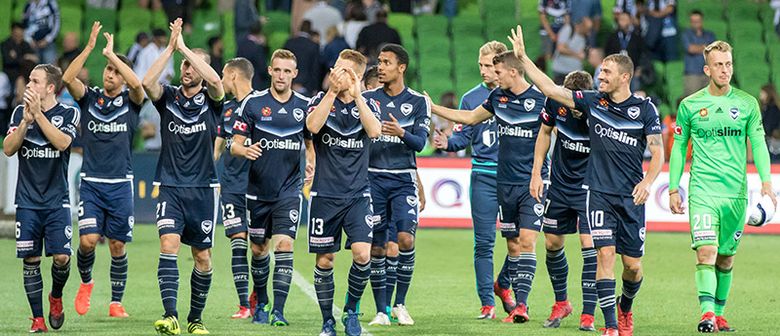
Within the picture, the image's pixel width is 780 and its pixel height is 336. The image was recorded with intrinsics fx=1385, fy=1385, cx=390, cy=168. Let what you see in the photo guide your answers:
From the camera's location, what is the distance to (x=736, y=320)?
12.0 m

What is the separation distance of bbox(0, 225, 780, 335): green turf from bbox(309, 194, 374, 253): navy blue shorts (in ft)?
2.94

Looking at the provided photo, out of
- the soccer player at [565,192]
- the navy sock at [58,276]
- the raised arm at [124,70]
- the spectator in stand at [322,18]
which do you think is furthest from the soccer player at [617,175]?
the spectator in stand at [322,18]

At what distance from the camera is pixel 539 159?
1123cm

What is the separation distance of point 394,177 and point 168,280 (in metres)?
2.16

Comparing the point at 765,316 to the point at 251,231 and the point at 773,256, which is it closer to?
the point at 251,231

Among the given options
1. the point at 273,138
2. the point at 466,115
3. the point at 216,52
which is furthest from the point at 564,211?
the point at 216,52

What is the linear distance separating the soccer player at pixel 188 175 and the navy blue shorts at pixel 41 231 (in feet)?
2.54

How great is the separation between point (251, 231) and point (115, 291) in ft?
4.80

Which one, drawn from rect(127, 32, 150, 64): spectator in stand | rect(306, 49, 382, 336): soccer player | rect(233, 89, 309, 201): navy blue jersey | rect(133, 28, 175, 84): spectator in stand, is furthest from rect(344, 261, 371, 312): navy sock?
rect(127, 32, 150, 64): spectator in stand

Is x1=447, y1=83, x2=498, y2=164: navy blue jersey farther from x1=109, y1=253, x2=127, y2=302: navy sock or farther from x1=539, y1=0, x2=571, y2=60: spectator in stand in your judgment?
x1=539, y1=0, x2=571, y2=60: spectator in stand

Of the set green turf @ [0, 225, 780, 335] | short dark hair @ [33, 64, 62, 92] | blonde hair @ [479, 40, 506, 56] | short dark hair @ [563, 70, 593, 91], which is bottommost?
green turf @ [0, 225, 780, 335]

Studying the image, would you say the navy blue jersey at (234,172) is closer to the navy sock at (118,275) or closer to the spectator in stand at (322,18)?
the navy sock at (118,275)

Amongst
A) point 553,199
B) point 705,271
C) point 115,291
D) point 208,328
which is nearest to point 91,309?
point 115,291

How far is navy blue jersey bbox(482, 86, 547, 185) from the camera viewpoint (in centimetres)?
1189
